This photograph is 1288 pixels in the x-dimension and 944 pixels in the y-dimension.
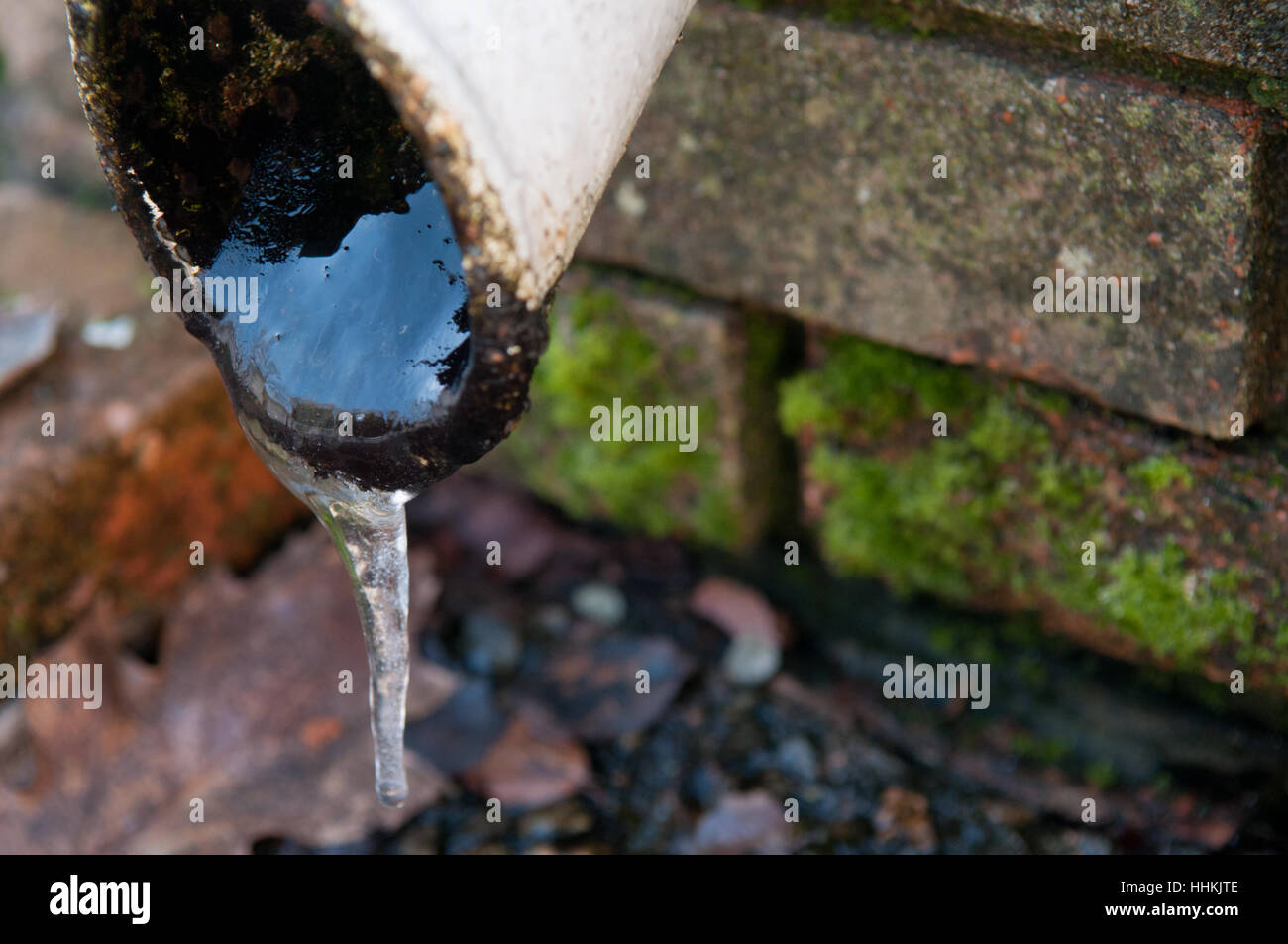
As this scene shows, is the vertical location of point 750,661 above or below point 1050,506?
below

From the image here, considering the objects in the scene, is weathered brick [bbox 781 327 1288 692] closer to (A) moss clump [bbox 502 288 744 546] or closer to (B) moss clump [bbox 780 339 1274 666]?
(B) moss clump [bbox 780 339 1274 666]

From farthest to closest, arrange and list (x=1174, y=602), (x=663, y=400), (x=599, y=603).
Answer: (x=599, y=603) < (x=663, y=400) < (x=1174, y=602)

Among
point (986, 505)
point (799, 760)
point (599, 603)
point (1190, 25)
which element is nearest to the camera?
point (1190, 25)

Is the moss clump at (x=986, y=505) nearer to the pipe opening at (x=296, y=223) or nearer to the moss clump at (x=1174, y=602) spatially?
the moss clump at (x=1174, y=602)

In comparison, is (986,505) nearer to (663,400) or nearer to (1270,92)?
(663,400)

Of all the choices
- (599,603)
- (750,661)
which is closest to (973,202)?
(750,661)

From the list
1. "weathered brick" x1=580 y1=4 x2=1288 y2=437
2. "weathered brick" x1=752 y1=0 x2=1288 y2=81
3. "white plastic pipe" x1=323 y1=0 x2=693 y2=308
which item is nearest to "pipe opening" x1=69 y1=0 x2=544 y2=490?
"white plastic pipe" x1=323 y1=0 x2=693 y2=308

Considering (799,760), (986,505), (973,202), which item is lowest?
(799,760)
